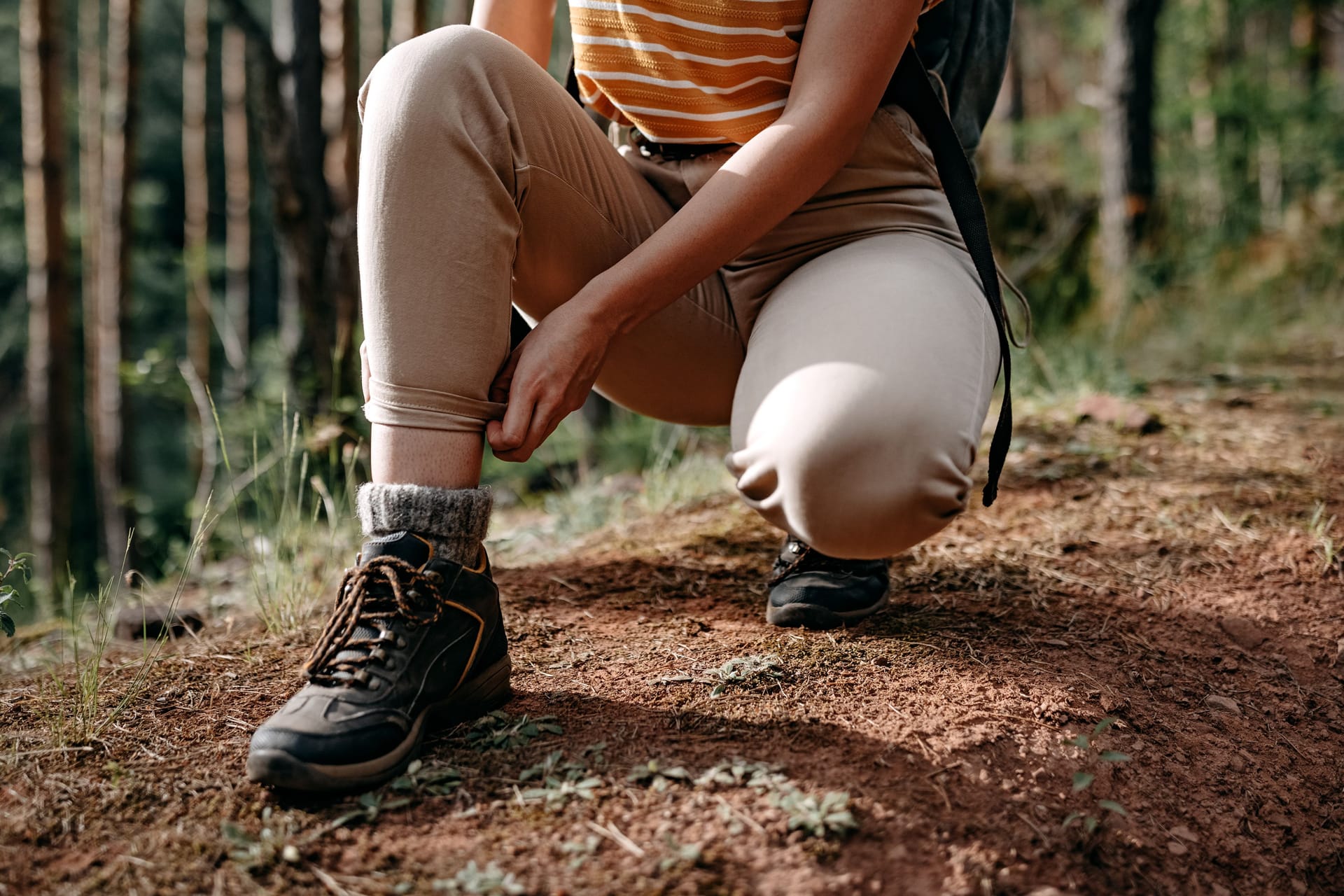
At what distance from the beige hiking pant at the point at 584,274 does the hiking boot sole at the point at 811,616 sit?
0.30m

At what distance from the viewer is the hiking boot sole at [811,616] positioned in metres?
1.55

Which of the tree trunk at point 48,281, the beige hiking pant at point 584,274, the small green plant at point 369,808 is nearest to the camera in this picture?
the small green plant at point 369,808

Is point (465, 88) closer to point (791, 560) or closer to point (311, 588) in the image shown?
point (791, 560)

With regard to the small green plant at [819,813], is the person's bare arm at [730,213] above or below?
above

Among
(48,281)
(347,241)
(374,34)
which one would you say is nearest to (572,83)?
(347,241)

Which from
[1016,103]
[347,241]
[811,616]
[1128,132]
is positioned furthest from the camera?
[1016,103]

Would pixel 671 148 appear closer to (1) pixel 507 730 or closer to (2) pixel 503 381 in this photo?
(2) pixel 503 381

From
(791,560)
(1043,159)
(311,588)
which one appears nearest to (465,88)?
(791,560)

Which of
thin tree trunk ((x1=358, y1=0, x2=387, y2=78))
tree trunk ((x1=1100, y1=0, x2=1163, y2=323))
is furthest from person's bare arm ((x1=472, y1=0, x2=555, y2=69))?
thin tree trunk ((x1=358, y1=0, x2=387, y2=78))

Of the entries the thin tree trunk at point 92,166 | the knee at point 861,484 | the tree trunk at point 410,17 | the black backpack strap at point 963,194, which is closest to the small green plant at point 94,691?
the knee at point 861,484

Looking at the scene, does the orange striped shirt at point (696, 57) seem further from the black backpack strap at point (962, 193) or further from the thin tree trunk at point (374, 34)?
the thin tree trunk at point (374, 34)

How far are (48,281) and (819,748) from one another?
7.39 m

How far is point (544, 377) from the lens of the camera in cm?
118

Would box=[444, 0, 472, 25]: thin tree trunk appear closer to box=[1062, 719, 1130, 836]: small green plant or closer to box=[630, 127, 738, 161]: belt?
box=[630, 127, 738, 161]: belt
